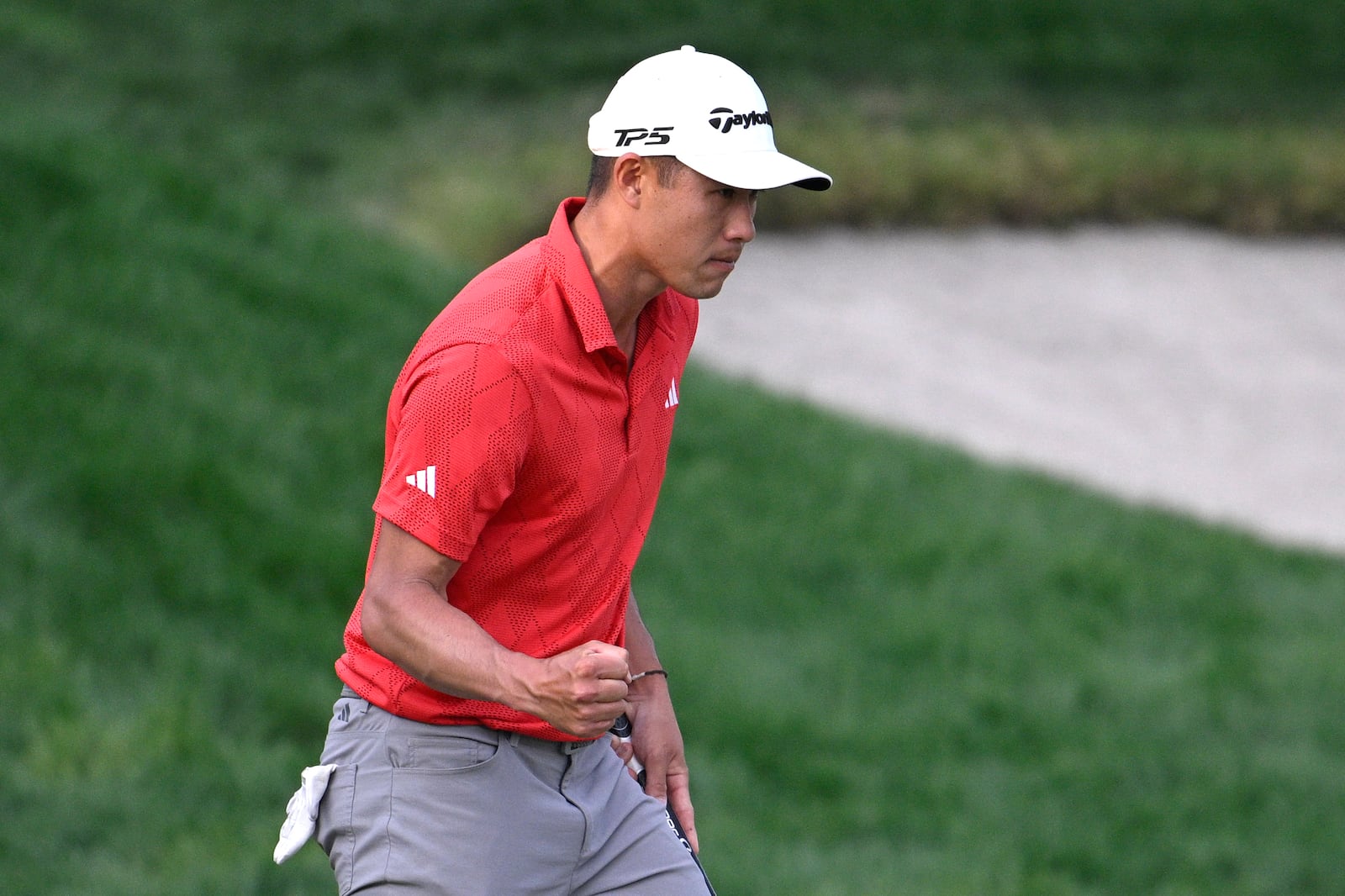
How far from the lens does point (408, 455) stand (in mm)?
2484

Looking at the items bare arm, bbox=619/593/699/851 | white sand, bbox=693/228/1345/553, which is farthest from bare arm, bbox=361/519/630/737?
white sand, bbox=693/228/1345/553

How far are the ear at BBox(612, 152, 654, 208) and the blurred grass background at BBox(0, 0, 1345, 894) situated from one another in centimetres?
261

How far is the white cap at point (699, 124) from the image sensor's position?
262 centimetres

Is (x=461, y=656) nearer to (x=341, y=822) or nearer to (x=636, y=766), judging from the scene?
(x=341, y=822)

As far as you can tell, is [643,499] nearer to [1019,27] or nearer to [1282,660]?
[1282,660]

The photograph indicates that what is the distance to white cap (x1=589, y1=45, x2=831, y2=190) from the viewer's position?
262cm

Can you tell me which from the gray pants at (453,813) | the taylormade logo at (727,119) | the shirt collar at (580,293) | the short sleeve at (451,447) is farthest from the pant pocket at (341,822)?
the taylormade logo at (727,119)

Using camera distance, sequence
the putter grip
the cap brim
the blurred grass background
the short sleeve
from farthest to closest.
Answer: the blurred grass background
the putter grip
the cap brim
the short sleeve

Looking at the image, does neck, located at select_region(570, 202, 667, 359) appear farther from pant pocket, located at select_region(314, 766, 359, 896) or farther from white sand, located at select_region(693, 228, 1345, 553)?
white sand, located at select_region(693, 228, 1345, 553)

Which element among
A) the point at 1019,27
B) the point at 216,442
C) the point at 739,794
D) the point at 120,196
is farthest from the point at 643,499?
the point at 1019,27

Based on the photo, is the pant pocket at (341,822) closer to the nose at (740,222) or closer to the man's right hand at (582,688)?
the man's right hand at (582,688)

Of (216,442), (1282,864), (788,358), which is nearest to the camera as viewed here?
(1282,864)

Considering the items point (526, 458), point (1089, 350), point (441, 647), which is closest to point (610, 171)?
point (526, 458)

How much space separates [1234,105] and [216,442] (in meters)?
8.80
